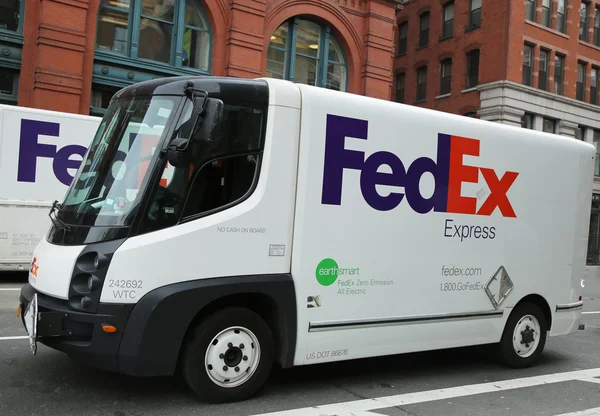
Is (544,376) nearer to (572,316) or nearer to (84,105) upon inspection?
(572,316)

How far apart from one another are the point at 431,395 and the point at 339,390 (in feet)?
2.89

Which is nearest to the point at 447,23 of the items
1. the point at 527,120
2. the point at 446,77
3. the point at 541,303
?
the point at 446,77

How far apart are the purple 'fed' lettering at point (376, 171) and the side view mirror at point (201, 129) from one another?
1140 millimetres

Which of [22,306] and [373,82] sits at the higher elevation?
[373,82]

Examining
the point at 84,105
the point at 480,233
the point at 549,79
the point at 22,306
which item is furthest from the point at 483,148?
the point at 549,79

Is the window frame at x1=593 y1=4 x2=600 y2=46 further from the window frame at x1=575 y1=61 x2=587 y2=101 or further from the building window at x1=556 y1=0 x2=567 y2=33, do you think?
the building window at x1=556 y1=0 x2=567 y2=33

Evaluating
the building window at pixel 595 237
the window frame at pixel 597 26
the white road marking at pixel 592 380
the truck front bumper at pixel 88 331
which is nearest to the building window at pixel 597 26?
the window frame at pixel 597 26

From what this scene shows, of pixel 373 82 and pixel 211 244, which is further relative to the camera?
pixel 373 82

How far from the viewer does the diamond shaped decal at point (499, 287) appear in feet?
22.1

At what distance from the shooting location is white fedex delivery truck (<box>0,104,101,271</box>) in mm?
11820

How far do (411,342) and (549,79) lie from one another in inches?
1232

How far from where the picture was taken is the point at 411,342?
6.11m

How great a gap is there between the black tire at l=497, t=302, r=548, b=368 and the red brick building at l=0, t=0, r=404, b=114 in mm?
15105

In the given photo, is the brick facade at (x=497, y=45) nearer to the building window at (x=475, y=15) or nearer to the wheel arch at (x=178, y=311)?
the building window at (x=475, y=15)
